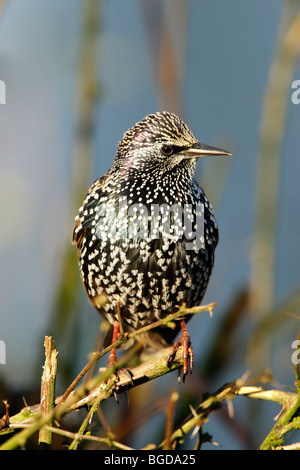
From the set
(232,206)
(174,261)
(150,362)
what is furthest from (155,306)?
(232,206)

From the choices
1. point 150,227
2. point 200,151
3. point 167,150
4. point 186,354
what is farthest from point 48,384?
point 167,150

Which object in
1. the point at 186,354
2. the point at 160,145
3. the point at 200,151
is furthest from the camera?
the point at 160,145

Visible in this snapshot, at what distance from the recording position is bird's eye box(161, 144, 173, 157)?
4.88m

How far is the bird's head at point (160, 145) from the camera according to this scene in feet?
15.6

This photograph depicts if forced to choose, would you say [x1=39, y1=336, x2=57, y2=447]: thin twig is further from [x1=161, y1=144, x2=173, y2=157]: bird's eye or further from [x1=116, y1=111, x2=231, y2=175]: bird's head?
[x1=161, y1=144, x2=173, y2=157]: bird's eye

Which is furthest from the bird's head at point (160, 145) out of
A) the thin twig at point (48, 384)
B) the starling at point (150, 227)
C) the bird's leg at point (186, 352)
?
the thin twig at point (48, 384)

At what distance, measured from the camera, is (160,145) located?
4891 millimetres

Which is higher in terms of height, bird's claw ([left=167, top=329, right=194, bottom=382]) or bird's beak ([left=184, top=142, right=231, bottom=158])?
bird's beak ([left=184, top=142, right=231, bottom=158])

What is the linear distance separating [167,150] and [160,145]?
0.06 meters

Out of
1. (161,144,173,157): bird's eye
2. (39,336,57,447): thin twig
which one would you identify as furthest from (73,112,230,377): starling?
(39,336,57,447): thin twig

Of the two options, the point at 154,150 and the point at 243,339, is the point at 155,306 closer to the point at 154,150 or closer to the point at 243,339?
the point at 243,339

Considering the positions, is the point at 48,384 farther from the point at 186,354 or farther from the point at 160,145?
the point at 160,145

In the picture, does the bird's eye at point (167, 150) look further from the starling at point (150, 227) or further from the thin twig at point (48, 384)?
the thin twig at point (48, 384)
